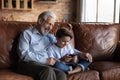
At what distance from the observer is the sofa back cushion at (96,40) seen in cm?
315

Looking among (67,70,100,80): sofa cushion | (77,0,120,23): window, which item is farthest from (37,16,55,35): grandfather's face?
(77,0,120,23): window

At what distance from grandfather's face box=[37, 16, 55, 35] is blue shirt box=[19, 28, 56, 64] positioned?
0.05 metres

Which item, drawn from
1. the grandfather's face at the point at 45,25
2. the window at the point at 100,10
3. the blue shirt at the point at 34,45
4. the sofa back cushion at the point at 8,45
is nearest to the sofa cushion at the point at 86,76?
the blue shirt at the point at 34,45

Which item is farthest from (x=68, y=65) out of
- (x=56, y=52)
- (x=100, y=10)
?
(x=100, y=10)

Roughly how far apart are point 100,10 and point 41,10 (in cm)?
123

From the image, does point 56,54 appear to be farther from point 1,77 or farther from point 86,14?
point 86,14

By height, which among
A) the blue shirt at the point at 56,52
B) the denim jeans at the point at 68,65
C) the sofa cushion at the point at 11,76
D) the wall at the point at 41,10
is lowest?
the sofa cushion at the point at 11,76

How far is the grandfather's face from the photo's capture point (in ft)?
8.39

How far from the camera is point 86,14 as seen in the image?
4.91 meters

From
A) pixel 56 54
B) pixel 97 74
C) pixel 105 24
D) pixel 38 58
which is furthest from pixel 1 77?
pixel 105 24

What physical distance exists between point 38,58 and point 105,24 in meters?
1.22

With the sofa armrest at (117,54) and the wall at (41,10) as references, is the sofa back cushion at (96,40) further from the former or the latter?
the wall at (41,10)

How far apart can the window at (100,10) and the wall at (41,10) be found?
0.50 m

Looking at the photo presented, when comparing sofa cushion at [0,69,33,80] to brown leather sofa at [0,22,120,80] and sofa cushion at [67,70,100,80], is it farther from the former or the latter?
sofa cushion at [67,70,100,80]
